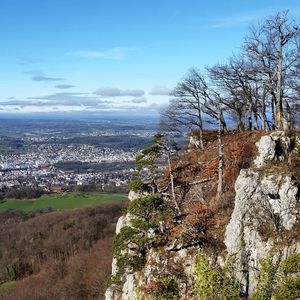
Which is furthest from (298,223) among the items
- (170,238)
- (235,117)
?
(235,117)

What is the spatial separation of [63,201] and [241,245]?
8742 centimetres

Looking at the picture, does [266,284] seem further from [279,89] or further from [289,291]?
[279,89]

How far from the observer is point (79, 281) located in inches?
1956

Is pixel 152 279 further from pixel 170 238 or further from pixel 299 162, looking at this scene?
pixel 299 162

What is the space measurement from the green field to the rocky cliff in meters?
75.8

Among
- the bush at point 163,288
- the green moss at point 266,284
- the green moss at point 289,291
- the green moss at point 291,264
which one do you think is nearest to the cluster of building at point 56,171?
the bush at point 163,288

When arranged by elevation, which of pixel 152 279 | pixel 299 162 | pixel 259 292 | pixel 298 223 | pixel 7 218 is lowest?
pixel 7 218

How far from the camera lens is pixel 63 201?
102 metres

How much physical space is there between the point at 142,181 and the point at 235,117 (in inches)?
457

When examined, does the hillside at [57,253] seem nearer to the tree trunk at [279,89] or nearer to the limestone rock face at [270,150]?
the tree trunk at [279,89]

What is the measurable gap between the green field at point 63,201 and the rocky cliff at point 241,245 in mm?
75764

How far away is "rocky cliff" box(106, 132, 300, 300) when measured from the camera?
14609 millimetres

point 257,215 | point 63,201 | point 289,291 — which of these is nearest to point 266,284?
point 289,291

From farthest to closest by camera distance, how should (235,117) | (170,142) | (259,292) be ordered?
(235,117) < (170,142) < (259,292)
